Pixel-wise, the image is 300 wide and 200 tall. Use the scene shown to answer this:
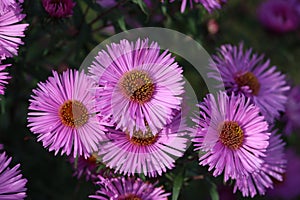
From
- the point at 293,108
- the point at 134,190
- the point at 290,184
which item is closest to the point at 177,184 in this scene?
the point at 134,190

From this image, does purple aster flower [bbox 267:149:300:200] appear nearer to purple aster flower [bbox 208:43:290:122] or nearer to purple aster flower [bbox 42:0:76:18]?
purple aster flower [bbox 208:43:290:122]

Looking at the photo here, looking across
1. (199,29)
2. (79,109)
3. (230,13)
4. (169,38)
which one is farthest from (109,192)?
(230,13)

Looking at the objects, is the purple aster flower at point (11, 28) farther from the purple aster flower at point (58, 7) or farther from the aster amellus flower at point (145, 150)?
the aster amellus flower at point (145, 150)

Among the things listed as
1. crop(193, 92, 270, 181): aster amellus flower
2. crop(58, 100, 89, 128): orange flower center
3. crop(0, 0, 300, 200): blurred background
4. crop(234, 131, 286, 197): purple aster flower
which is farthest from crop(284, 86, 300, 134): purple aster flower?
crop(58, 100, 89, 128): orange flower center

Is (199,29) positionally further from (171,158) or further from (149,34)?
(171,158)

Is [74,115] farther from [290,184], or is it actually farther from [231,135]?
[290,184]

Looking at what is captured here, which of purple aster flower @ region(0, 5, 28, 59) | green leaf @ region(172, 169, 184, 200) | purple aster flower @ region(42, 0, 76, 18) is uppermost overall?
purple aster flower @ region(42, 0, 76, 18)
